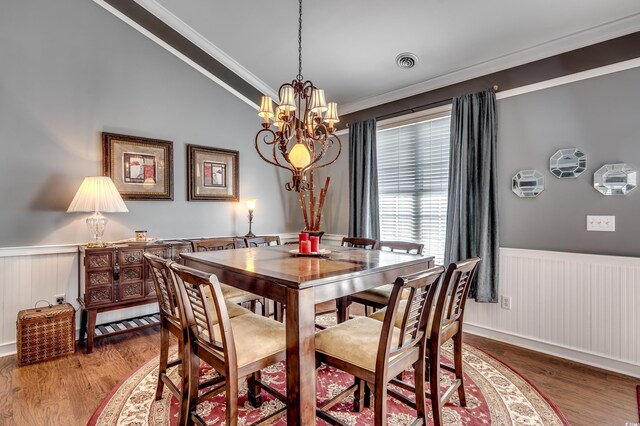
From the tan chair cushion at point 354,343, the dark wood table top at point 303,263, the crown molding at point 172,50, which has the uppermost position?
the crown molding at point 172,50

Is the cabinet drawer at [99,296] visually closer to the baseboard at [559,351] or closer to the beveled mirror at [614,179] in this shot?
the baseboard at [559,351]

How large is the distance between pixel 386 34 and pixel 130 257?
3.19m

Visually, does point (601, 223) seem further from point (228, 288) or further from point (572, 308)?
point (228, 288)

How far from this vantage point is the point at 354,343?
1.62 metres

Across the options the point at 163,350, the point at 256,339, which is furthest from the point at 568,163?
the point at 163,350

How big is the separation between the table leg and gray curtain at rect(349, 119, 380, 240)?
8.76 feet

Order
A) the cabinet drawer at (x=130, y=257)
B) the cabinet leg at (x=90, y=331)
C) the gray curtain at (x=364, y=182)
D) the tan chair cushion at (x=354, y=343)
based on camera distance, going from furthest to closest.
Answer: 1. the gray curtain at (x=364, y=182)
2. the cabinet drawer at (x=130, y=257)
3. the cabinet leg at (x=90, y=331)
4. the tan chair cushion at (x=354, y=343)

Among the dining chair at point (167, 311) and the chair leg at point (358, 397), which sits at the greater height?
the dining chair at point (167, 311)

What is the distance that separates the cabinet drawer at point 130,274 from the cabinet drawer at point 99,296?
5.3 inches

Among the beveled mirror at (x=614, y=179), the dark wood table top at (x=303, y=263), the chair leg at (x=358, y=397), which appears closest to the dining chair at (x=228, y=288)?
the dark wood table top at (x=303, y=263)

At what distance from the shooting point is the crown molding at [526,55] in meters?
2.51

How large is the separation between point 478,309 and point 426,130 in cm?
198

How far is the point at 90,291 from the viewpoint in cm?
294

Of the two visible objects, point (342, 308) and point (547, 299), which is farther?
point (547, 299)
